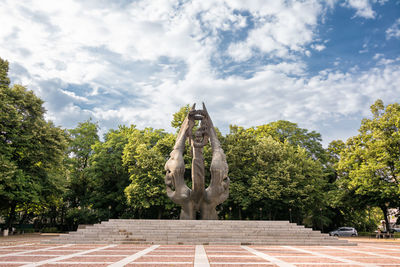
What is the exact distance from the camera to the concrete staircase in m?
14.7

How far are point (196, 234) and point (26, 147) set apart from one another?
16.3 meters

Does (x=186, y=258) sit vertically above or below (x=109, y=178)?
below

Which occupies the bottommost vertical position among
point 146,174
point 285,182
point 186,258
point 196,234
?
point 196,234

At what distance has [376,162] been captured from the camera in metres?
27.1

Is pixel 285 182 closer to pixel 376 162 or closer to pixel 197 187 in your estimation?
pixel 376 162

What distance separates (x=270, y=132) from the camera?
133 feet

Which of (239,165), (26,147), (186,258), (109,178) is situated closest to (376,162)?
→ (239,165)

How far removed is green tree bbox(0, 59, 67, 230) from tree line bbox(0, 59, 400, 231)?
0.25 feet

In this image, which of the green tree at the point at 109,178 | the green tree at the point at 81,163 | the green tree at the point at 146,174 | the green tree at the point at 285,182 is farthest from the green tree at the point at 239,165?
the green tree at the point at 81,163

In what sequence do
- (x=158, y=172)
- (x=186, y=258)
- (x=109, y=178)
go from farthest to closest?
(x=109, y=178) < (x=158, y=172) < (x=186, y=258)

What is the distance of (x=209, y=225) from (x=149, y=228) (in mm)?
3360

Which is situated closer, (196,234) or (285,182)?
(196,234)

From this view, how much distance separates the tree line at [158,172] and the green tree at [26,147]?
0.25 feet

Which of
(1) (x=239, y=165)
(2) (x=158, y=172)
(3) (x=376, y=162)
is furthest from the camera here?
(1) (x=239, y=165)
